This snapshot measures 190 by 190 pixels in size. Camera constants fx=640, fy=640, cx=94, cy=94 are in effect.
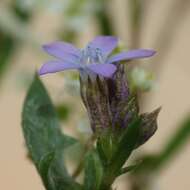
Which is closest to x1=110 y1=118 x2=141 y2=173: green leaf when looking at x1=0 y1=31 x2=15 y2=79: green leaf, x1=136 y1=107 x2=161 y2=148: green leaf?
x1=136 y1=107 x2=161 y2=148: green leaf

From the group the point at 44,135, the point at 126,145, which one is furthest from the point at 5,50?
the point at 126,145

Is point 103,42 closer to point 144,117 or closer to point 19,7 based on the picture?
point 144,117

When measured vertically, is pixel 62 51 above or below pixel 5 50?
above

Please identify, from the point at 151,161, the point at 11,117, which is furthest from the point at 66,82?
the point at 11,117

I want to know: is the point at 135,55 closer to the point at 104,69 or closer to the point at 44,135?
the point at 104,69

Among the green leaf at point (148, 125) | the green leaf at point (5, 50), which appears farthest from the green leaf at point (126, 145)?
the green leaf at point (5, 50)

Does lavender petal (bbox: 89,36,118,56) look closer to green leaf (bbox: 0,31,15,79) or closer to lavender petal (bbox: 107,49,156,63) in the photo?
lavender petal (bbox: 107,49,156,63)

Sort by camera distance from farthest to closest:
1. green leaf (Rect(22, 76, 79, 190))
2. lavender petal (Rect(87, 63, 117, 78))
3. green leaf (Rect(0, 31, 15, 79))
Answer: green leaf (Rect(0, 31, 15, 79)) → green leaf (Rect(22, 76, 79, 190)) → lavender petal (Rect(87, 63, 117, 78))
